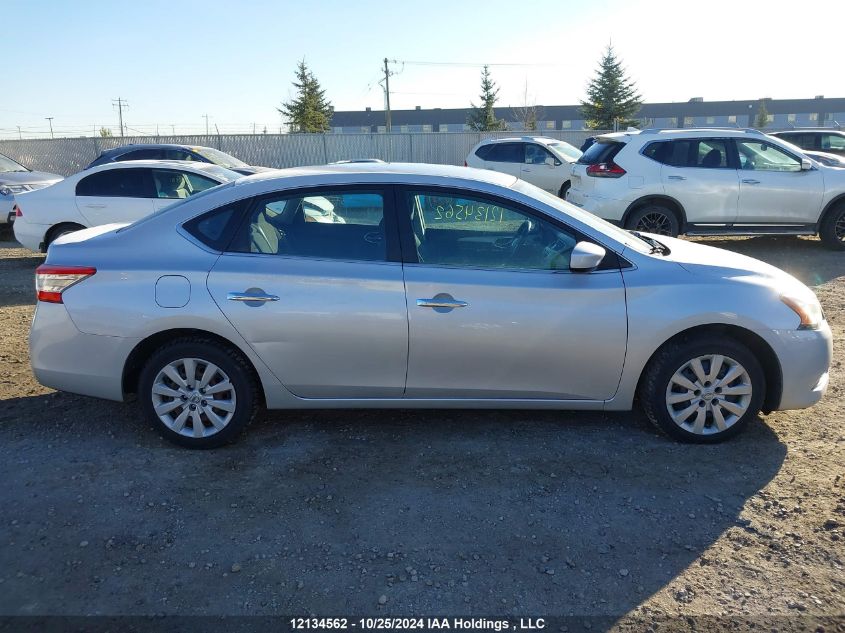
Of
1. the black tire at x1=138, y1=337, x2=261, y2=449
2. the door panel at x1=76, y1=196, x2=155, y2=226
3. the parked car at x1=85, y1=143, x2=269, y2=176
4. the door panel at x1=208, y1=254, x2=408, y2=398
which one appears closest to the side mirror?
the door panel at x1=208, y1=254, x2=408, y2=398

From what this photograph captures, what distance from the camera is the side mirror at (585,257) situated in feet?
12.2

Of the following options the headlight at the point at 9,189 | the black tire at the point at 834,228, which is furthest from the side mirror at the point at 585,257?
the headlight at the point at 9,189

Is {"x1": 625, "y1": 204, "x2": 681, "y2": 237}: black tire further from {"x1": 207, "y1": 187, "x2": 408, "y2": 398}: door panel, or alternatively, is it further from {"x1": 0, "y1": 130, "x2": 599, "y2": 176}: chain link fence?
{"x1": 0, "y1": 130, "x2": 599, "y2": 176}: chain link fence

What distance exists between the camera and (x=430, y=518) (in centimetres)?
332

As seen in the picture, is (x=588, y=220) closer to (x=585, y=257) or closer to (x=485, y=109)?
(x=585, y=257)

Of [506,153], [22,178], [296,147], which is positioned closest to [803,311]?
[506,153]

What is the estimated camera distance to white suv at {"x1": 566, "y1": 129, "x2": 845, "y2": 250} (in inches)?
382

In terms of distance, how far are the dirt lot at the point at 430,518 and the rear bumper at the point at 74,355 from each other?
15.9 inches

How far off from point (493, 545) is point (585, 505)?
2.02ft

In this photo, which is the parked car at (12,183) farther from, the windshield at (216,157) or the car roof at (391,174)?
the car roof at (391,174)

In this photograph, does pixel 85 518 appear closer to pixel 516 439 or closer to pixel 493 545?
pixel 493 545

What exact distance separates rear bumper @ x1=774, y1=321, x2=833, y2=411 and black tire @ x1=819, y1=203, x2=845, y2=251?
7195mm

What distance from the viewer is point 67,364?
4.02 m

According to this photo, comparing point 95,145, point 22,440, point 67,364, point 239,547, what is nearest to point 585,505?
point 239,547
